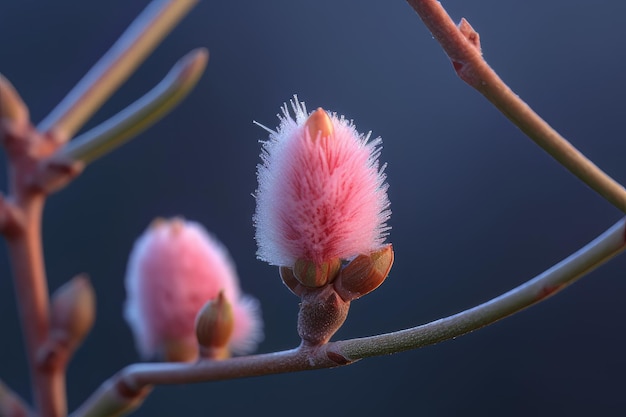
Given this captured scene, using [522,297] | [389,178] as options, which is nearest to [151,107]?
[522,297]

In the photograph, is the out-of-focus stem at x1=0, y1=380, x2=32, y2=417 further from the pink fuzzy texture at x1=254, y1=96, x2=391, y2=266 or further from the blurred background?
the blurred background

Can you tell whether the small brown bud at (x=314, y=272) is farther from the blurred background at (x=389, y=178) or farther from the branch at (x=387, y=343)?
the blurred background at (x=389, y=178)

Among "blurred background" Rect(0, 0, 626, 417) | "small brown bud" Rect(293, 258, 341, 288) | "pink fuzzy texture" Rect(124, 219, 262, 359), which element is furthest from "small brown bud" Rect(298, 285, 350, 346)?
"blurred background" Rect(0, 0, 626, 417)

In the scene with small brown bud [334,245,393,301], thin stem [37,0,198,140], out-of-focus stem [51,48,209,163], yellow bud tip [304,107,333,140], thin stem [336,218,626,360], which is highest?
thin stem [37,0,198,140]

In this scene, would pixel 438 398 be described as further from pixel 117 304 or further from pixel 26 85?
pixel 26 85

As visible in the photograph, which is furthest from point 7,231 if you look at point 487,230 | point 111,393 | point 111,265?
point 487,230

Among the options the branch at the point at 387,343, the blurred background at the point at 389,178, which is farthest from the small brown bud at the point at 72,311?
the blurred background at the point at 389,178
